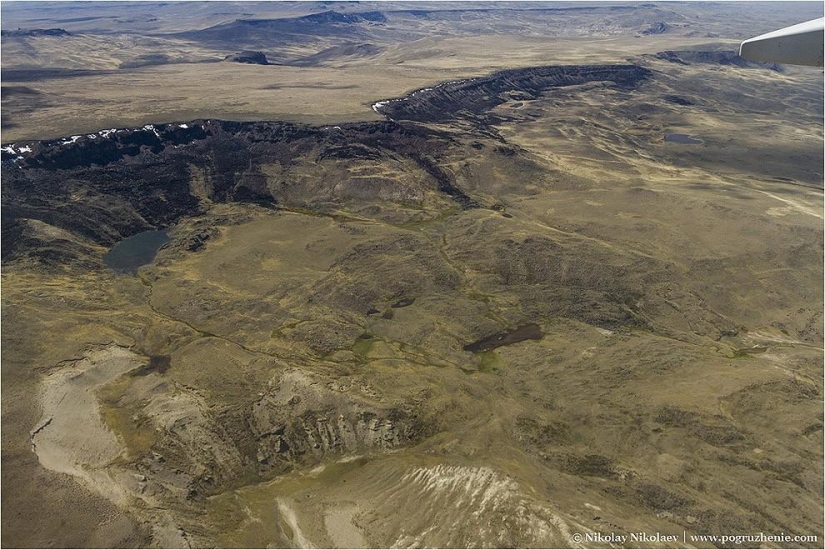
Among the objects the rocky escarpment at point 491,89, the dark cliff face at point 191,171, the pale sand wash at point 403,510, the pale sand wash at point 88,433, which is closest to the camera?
the pale sand wash at point 403,510

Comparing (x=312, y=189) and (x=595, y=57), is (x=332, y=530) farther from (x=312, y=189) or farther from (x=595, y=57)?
(x=595, y=57)

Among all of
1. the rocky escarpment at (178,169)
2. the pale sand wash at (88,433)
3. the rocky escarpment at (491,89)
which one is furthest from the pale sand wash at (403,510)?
the rocky escarpment at (491,89)

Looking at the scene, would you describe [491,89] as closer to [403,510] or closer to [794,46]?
[403,510]

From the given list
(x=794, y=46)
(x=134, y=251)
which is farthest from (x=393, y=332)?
(x=794, y=46)

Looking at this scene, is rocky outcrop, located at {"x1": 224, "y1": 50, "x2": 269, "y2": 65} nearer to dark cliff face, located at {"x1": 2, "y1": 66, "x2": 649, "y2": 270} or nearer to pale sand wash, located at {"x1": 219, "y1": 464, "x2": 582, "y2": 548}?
dark cliff face, located at {"x1": 2, "y1": 66, "x2": 649, "y2": 270}

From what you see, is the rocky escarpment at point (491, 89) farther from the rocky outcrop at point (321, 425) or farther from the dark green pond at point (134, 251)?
the rocky outcrop at point (321, 425)
